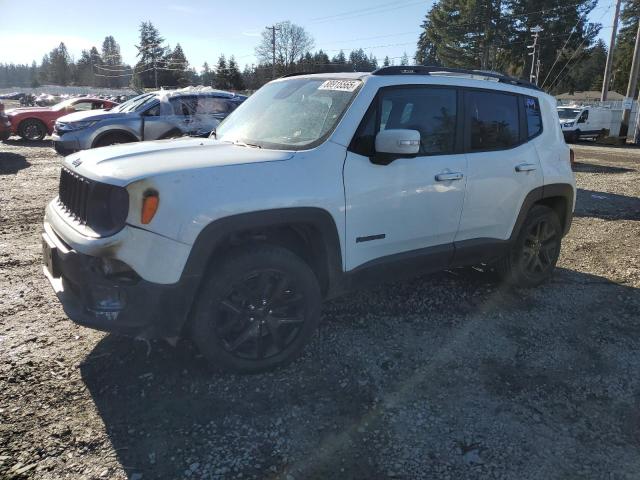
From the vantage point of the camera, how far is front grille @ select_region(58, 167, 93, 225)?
2953 mm

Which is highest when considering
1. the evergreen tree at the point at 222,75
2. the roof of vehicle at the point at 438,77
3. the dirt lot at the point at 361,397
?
Result: the evergreen tree at the point at 222,75

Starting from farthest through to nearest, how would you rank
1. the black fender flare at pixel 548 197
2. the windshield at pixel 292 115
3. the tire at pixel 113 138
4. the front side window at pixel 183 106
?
the front side window at pixel 183 106
the tire at pixel 113 138
the black fender flare at pixel 548 197
the windshield at pixel 292 115

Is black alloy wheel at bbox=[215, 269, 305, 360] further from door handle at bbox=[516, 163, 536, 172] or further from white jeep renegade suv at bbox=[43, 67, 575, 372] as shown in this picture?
door handle at bbox=[516, 163, 536, 172]

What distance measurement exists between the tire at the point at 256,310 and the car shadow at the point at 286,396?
0.17m

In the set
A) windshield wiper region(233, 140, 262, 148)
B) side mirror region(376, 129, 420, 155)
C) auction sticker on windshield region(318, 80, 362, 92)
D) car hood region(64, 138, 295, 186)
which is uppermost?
auction sticker on windshield region(318, 80, 362, 92)

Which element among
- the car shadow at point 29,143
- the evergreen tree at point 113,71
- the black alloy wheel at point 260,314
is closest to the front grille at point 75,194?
the black alloy wheel at point 260,314

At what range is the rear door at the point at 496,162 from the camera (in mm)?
3996

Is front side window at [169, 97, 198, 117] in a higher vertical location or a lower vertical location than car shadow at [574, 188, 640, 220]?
higher

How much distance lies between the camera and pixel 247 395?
9.88 ft

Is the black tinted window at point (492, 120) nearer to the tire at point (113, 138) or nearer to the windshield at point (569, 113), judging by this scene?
the tire at point (113, 138)

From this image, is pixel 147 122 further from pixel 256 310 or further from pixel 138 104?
pixel 256 310

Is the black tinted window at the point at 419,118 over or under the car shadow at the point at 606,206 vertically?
over

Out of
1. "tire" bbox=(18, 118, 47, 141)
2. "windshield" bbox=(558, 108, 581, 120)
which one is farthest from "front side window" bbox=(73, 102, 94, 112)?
"windshield" bbox=(558, 108, 581, 120)

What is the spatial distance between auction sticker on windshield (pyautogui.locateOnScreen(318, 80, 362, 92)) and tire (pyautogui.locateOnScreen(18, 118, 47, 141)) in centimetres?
1668
